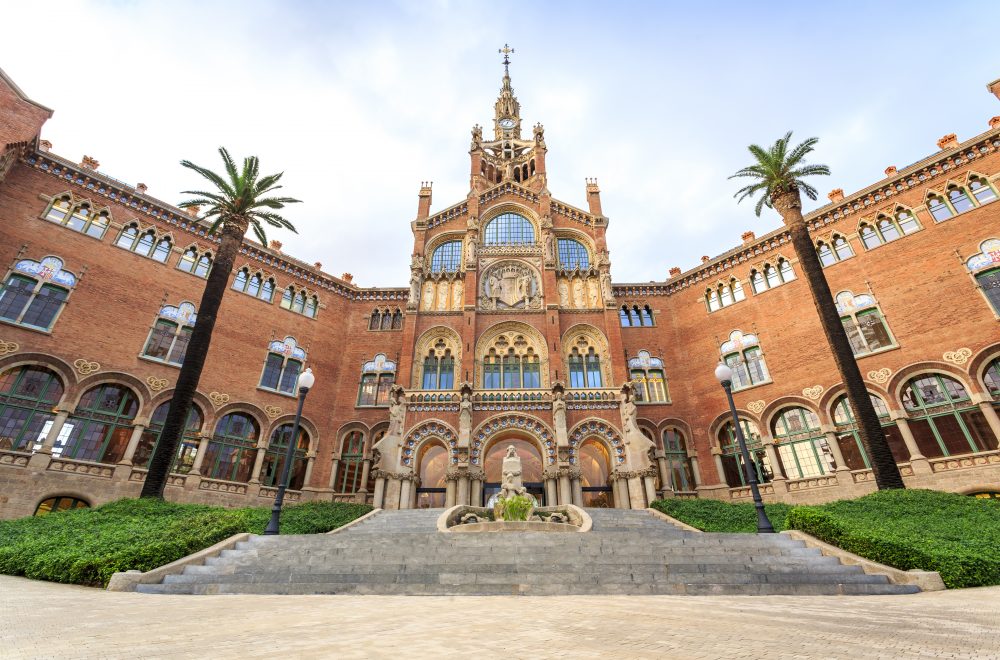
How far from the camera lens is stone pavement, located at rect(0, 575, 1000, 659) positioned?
339 cm

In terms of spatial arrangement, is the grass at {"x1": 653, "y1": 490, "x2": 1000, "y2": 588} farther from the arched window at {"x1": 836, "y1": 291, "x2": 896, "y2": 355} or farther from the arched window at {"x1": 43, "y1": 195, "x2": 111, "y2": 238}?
the arched window at {"x1": 43, "y1": 195, "x2": 111, "y2": 238}

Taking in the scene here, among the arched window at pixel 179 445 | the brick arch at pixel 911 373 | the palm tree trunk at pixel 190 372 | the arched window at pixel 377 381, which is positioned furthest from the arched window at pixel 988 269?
the arched window at pixel 179 445

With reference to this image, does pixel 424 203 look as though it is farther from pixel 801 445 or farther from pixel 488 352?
pixel 801 445

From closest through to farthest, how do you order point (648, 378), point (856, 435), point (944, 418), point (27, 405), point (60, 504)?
point (60, 504) → point (27, 405) → point (944, 418) → point (856, 435) → point (648, 378)

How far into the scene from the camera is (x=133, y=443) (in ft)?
65.2

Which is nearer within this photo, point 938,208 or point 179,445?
point 179,445

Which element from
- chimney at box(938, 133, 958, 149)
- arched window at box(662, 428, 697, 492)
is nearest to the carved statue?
arched window at box(662, 428, 697, 492)

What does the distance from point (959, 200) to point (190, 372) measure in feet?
115

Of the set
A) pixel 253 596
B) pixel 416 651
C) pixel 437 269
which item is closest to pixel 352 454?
pixel 437 269

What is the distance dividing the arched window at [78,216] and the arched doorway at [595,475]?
27.0 meters

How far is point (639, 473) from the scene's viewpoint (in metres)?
21.4

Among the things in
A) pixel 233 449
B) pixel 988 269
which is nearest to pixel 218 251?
pixel 233 449

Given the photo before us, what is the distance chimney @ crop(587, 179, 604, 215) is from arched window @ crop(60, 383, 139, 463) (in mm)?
28582

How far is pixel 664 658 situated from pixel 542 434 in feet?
66.5
